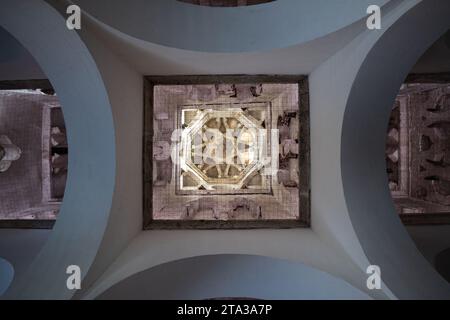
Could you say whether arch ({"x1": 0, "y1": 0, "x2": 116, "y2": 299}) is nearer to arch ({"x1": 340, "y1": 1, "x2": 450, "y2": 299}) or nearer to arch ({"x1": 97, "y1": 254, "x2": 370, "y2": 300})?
arch ({"x1": 97, "y1": 254, "x2": 370, "y2": 300})

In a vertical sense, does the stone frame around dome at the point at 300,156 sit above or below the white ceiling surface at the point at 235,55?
below

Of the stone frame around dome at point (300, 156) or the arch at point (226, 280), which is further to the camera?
the stone frame around dome at point (300, 156)

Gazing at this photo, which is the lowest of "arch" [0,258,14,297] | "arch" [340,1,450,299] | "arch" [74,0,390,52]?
"arch" [0,258,14,297]

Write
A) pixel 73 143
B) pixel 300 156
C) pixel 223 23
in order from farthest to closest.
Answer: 1. pixel 300 156
2. pixel 223 23
3. pixel 73 143

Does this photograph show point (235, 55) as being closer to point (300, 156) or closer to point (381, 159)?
point (300, 156)

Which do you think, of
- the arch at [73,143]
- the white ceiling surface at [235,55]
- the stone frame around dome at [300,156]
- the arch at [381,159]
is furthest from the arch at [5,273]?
the arch at [381,159]

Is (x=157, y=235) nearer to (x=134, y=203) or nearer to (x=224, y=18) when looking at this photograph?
(x=134, y=203)

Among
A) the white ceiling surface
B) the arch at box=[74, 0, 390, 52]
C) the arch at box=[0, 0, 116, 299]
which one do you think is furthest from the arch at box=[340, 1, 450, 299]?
the arch at box=[0, 0, 116, 299]

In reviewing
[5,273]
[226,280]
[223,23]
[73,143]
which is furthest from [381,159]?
[5,273]

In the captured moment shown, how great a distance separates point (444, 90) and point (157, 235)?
661 centimetres

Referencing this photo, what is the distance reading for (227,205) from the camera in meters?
7.20

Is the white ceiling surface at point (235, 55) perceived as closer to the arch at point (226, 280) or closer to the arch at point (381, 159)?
the arch at point (381, 159)

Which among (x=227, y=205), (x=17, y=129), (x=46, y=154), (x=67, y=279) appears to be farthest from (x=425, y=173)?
(x=17, y=129)

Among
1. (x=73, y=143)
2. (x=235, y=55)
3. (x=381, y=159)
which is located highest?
(x=235, y=55)
